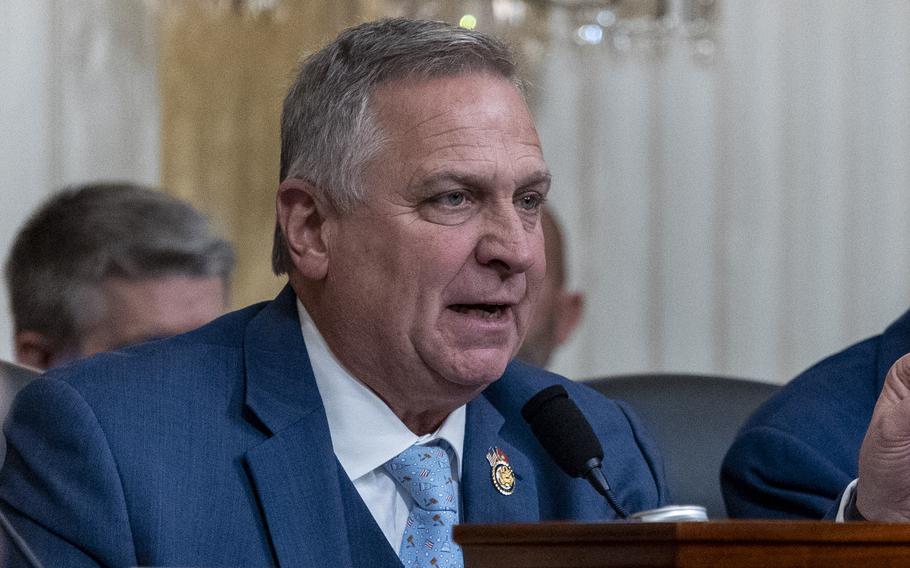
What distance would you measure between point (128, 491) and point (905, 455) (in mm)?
862

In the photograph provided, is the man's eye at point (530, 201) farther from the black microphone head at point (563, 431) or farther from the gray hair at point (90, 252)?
the gray hair at point (90, 252)

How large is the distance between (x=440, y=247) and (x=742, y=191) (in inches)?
116

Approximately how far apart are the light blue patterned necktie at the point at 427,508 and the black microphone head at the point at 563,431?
16 cm

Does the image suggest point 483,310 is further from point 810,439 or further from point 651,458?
point 810,439

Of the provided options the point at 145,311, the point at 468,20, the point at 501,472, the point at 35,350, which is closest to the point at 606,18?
the point at 468,20

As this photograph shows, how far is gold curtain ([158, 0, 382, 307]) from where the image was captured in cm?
415

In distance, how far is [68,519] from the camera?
162 centimetres

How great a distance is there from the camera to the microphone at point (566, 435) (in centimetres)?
171

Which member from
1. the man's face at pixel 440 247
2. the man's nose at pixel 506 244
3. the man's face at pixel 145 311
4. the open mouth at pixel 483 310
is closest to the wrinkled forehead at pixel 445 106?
the man's face at pixel 440 247

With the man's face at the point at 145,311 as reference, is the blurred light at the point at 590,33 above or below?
above

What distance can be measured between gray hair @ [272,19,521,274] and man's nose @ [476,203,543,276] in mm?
173

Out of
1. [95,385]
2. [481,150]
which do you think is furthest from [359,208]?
[95,385]

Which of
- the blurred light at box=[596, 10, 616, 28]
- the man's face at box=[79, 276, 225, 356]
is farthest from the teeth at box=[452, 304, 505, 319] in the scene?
the blurred light at box=[596, 10, 616, 28]

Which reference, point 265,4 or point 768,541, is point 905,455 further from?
point 265,4
